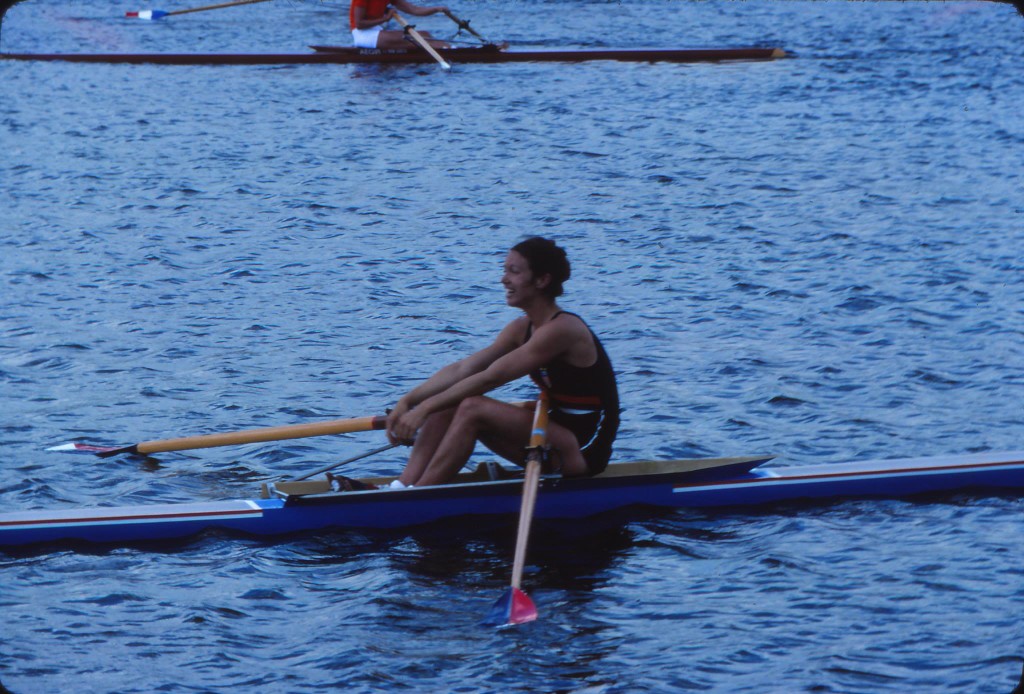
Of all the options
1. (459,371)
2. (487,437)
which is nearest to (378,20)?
(459,371)

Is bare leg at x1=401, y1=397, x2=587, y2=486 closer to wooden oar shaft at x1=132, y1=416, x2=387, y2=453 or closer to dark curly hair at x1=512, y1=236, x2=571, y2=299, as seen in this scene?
wooden oar shaft at x1=132, y1=416, x2=387, y2=453

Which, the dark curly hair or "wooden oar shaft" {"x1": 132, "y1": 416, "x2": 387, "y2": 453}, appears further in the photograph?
"wooden oar shaft" {"x1": 132, "y1": 416, "x2": 387, "y2": 453}

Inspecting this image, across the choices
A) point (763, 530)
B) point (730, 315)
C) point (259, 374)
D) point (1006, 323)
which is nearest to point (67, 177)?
point (259, 374)

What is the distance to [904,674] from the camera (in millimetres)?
5258

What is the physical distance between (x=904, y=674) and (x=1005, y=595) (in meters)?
0.95

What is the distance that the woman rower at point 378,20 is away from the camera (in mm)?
21906

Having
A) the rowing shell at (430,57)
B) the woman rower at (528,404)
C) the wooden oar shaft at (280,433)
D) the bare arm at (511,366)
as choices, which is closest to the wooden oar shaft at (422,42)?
the rowing shell at (430,57)

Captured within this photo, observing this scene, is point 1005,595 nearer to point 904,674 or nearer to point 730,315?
point 904,674

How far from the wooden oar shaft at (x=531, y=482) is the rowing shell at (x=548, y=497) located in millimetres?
273

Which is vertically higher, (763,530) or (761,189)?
(761,189)

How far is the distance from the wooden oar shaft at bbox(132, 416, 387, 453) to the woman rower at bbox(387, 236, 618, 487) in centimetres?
24

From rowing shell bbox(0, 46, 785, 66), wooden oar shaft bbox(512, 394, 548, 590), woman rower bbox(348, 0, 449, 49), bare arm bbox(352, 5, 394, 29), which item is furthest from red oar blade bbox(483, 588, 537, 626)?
rowing shell bbox(0, 46, 785, 66)

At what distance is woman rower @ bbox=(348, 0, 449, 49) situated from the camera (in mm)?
21906

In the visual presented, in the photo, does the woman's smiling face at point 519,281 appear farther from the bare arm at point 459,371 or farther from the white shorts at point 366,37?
the white shorts at point 366,37
